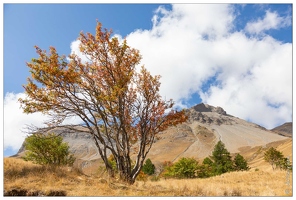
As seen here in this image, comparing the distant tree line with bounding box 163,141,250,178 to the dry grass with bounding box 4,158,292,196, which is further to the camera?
the distant tree line with bounding box 163,141,250,178

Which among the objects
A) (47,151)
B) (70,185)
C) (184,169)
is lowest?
(70,185)

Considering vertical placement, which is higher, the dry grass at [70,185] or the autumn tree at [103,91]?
the autumn tree at [103,91]

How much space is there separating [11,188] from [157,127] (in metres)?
9.31

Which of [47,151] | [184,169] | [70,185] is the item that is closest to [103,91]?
[70,185]

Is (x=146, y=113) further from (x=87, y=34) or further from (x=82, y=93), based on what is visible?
(x=87, y=34)

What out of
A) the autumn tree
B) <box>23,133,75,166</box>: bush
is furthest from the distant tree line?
the autumn tree

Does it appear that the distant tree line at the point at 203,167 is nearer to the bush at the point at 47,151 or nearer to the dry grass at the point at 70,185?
the bush at the point at 47,151

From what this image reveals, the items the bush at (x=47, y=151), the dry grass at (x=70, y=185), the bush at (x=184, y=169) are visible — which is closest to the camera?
the dry grass at (x=70, y=185)

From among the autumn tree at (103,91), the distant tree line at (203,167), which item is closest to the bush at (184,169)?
the distant tree line at (203,167)

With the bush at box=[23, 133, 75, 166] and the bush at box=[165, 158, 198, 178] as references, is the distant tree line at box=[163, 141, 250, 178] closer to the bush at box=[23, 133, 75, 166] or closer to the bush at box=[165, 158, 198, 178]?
the bush at box=[165, 158, 198, 178]

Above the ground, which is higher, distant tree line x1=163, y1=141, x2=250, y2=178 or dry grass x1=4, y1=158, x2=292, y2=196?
distant tree line x1=163, y1=141, x2=250, y2=178

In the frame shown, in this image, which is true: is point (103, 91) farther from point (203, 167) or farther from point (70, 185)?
point (203, 167)

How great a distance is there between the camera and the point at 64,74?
52.0 ft

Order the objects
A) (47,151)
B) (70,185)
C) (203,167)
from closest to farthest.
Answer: (70,185) < (47,151) < (203,167)
